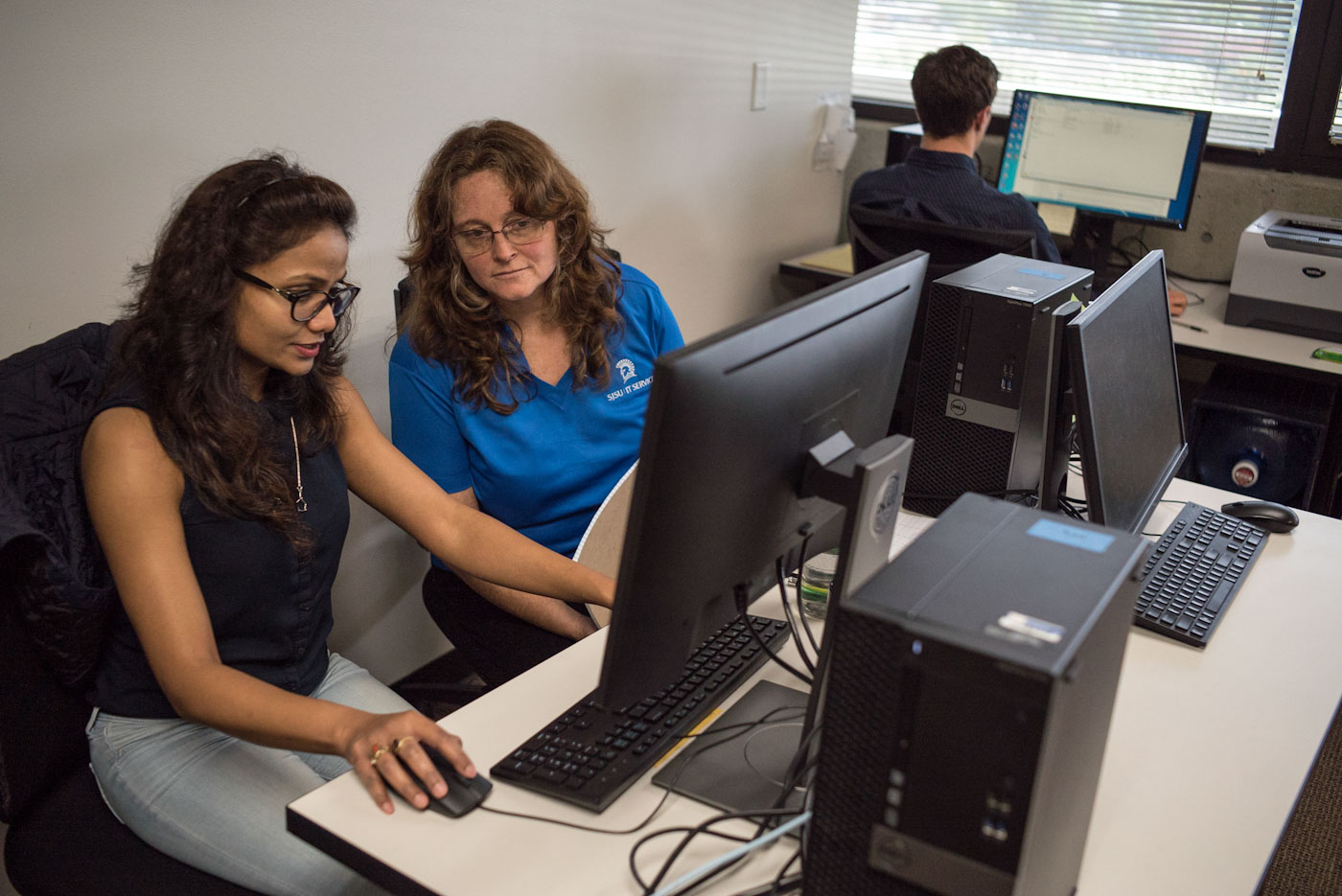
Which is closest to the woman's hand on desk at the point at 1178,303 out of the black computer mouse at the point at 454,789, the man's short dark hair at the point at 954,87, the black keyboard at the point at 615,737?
the man's short dark hair at the point at 954,87

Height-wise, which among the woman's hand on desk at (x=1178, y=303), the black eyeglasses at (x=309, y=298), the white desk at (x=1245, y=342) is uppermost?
the black eyeglasses at (x=309, y=298)

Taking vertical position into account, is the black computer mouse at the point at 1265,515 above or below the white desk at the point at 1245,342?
below

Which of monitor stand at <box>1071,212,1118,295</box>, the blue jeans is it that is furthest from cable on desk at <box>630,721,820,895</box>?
monitor stand at <box>1071,212,1118,295</box>

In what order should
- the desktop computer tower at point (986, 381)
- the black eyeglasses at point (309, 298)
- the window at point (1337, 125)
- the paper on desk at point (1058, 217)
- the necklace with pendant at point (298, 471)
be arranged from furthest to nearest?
the paper on desk at point (1058, 217) → the window at point (1337, 125) → the desktop computer tower at point (986, 381) → the necklace with pendant at point (298, 471) → the black eyeglasses at point (309, 298)

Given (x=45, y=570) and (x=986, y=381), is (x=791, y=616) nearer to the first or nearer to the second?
(x=986, y=381)

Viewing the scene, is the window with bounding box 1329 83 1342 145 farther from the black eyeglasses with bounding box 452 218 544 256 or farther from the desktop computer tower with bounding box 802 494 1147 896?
the desktop computer tower with bounding box 802 494 1147 896

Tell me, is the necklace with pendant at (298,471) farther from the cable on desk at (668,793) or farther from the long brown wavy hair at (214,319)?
the cable on desk at (668,793)

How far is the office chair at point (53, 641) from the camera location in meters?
1.15

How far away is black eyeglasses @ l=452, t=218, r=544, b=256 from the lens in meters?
1.61

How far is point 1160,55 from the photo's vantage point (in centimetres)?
318

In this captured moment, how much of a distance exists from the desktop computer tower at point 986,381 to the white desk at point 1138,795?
332 mm

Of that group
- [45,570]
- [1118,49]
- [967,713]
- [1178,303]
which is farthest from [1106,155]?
[45,570]

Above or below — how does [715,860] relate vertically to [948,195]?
below

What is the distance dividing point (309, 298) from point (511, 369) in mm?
437
